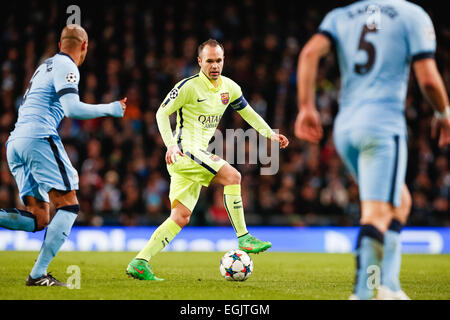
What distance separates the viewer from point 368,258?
13.4 feet

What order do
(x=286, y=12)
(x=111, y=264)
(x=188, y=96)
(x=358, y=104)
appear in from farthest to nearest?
(x=286, y=12)
(x=111, y=264)
(x=188, y=96)
(x=358, y=104)

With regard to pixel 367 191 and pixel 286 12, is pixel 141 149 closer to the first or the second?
pixel 286 12

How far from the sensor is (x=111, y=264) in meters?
8.84

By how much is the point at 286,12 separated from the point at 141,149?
7955mm

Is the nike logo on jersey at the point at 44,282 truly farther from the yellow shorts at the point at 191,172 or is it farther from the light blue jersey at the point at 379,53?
the light blue jersey at the point at 379,53

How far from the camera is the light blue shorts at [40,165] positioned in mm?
5672

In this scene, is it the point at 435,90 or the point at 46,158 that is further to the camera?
the point at 46,158

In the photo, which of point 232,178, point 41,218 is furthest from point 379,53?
point 41,218

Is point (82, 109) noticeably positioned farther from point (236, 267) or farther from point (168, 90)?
point (168, 90)

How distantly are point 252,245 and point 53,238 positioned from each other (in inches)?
88.7

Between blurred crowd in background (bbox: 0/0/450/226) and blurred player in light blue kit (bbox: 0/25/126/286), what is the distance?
8.00 meters

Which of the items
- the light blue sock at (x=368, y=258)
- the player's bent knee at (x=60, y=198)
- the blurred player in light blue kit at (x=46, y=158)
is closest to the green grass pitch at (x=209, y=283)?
the blurred player in light blue kit at (x=46, y=158)

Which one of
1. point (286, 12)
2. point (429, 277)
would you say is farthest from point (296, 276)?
point (286, 12)

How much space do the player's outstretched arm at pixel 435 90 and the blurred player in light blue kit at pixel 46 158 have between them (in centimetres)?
260
